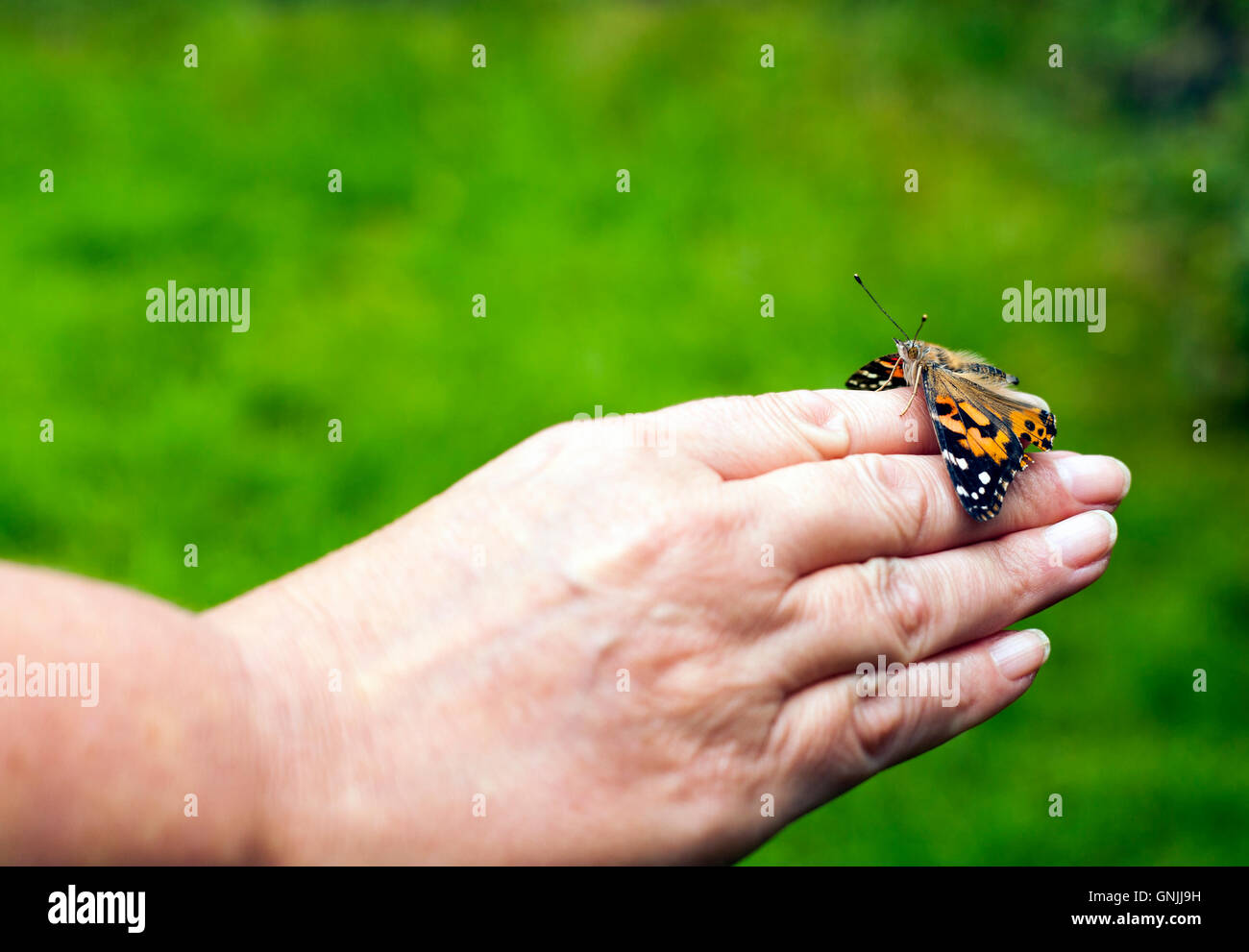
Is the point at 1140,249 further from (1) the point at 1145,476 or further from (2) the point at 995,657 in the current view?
(2) the point at 995,657

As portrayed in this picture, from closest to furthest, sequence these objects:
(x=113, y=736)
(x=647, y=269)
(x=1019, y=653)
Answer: (x=113, y=736), (x=1019, y=653), (x=647, y=269)

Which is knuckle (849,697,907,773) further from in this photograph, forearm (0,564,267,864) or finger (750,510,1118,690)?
forearm (0,564,267,864)

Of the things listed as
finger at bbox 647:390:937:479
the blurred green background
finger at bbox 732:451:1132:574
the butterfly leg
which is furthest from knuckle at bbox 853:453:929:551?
the blurred green background

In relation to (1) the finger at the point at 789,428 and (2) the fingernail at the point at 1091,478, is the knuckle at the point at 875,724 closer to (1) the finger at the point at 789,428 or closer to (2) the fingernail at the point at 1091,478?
(1) the finger at the point at 789,428

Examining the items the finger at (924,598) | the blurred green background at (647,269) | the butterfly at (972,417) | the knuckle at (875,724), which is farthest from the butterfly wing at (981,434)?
the blurred green background at (647,269)

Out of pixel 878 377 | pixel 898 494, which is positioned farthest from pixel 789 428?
pixel 878 377

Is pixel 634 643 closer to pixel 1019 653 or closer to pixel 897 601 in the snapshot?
pixel 897 601
